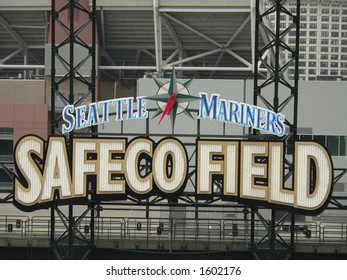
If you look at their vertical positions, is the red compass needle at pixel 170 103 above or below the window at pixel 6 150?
above

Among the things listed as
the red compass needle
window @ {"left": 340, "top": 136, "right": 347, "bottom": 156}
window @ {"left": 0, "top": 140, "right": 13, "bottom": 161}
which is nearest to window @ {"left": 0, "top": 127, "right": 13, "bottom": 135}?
window @ {"left": 0, "top": 140, "right": 13, "bottom": 161}

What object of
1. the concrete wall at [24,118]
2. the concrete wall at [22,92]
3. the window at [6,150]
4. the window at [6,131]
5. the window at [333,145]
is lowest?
the window at [6,150]

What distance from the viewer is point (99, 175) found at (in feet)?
96.1

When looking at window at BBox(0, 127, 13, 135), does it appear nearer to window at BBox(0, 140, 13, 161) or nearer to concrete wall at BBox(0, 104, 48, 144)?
concrete wall at BBox(0, 104, 48, 144)

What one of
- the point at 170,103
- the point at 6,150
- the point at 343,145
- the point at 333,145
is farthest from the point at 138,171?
the point at 6,150

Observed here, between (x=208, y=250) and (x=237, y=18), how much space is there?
130ft

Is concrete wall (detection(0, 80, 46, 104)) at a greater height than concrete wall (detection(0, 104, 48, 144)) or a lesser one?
greater

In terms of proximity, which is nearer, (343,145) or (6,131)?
(343,145)

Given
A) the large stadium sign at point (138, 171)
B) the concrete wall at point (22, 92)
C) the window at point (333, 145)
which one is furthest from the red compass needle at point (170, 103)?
the concrete wall at point (22, 92)

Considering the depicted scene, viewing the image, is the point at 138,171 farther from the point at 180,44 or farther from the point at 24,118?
the point at 180,44

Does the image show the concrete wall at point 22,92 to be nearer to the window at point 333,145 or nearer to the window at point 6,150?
the window at point 6,150

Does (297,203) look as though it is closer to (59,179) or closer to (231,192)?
(231,192)

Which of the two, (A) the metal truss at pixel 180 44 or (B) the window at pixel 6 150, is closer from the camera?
(A) the metal truss at pixel 180 44

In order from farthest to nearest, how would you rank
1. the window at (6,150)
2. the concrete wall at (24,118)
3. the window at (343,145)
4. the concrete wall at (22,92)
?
1. the concrete wall at (22,92)
2. the window at (6,150)
3. the concrete wall at (24,118)
4. the window at (343,145)
